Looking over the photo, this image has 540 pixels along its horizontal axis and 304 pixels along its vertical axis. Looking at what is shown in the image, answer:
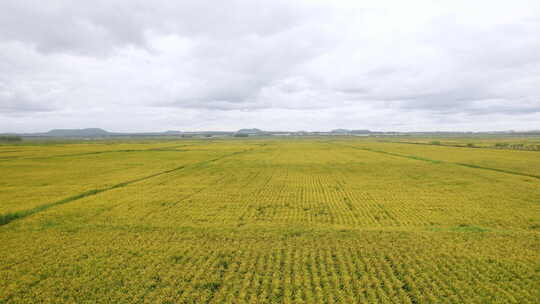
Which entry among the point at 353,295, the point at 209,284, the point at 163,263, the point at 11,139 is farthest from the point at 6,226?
the point at 11,139

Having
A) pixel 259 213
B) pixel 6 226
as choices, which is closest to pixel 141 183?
pixel 6 226

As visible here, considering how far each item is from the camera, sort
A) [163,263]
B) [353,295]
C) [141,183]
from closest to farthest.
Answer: [353,295], [163,263], [141,183]

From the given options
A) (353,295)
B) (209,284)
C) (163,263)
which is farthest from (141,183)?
(353,295)

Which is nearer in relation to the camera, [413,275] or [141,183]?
[413,275]

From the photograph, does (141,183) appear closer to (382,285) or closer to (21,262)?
(21,262)

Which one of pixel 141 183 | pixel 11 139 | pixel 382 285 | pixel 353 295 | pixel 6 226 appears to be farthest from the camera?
pixel 11 139

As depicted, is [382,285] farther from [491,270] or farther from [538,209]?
[538,209]

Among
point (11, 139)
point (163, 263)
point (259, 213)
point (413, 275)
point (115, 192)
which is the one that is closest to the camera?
point (413, 275)

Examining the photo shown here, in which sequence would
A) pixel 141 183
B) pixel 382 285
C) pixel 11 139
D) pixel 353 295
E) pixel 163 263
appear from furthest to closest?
pixel 11 139
pixel 141 183
pixel 163 263
pixel 382 285
pixel 353 295

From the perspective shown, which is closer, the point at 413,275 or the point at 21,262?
the point at 413,275
